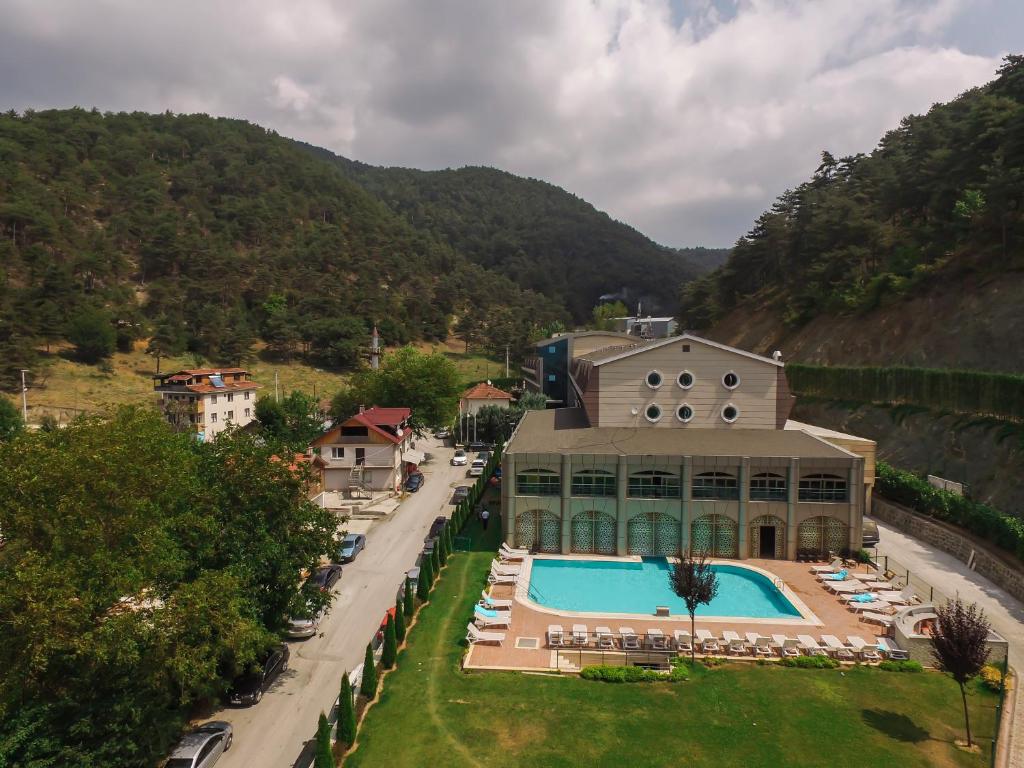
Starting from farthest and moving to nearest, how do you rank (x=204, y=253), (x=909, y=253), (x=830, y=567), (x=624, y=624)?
(x=204, y=253), (x=909, y=253), (x=830, y=567), (x=624, y=624)

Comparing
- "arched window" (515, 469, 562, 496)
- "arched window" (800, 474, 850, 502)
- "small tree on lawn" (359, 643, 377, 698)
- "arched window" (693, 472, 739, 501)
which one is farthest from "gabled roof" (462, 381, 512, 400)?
"small tree on lawn" (359, 643, 377, 698)

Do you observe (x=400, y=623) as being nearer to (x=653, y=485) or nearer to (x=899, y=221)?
(x=653, y=485)

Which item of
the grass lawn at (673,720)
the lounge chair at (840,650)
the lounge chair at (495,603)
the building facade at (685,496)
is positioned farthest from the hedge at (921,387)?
the lounge chair at (495,603)

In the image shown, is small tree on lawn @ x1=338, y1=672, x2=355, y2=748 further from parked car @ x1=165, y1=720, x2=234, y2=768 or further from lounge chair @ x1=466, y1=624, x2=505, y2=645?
lounge chair @ x1=466, y1=624, x2=505, y2=645

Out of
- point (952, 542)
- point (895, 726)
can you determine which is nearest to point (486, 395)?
point (952, 542)

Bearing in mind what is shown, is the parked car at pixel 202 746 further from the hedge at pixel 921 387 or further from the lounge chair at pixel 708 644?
the hedge at pixel 921 387
